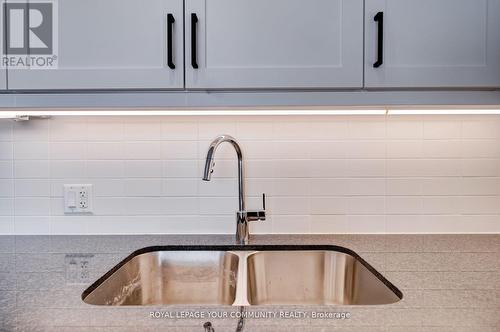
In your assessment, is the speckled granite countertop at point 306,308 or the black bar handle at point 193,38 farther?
the black bar handle at point 193,38

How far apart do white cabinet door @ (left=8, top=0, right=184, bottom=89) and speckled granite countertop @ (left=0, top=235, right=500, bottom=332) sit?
1.73 ft

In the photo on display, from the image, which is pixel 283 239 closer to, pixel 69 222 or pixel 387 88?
pixel 387 88

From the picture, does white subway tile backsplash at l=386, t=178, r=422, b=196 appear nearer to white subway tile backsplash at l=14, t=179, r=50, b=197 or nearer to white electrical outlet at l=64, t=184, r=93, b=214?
white electrical outlet at l=64, t=184, r=93, b=214

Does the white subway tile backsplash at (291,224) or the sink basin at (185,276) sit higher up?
the white subway tile backsplash at (291,224)

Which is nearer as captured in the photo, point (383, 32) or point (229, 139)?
point (383, 32)

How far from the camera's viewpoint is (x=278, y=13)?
101cm

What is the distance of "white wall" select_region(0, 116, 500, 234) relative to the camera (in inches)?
53.3

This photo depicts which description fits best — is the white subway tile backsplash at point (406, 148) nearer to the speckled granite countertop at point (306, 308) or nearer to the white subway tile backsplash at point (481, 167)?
the white subway tile backsplash at point (481, 167)

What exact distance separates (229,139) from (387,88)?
512mm

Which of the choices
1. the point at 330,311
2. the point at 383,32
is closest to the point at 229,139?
the point at 383,32

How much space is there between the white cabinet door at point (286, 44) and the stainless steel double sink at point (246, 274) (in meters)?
0.56

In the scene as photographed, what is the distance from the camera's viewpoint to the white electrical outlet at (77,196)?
1361mm

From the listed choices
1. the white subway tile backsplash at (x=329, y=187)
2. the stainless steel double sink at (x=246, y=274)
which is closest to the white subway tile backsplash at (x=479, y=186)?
the white subway tile backsplash at (x=329, y=187)

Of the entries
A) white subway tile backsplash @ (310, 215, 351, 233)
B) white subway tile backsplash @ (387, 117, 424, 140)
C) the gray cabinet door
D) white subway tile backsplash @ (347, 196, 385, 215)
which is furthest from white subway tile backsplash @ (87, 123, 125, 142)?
white subway tile backsplash @ (387, 117, 424, 140)
